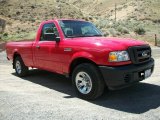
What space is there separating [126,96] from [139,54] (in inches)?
44.3

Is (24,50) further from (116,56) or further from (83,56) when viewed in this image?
(116,56)

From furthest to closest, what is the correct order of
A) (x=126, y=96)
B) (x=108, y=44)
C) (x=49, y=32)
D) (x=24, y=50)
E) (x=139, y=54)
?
(x=24, y=50)
(x=49, y=32)
(x=126, y=96)
(x=139, y=54)
(x=108, y=44)

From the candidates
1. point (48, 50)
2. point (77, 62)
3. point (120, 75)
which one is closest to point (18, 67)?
point (48, 50)

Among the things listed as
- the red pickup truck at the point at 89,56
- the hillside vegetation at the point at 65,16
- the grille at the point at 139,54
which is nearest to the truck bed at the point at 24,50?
the red pickup truck at the point at 89,56

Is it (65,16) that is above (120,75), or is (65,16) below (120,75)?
above

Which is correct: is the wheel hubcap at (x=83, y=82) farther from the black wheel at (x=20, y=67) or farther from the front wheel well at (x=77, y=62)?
the black wheel at (x=20, y=67)

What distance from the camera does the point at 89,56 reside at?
20.6 feet

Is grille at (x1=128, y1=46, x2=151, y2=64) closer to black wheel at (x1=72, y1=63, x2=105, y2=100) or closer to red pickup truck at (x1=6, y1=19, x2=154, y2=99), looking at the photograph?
red pickup truck at (x1=6, y1=19, x2=154, y2=99)

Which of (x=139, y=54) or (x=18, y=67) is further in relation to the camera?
(x=18, y=67)

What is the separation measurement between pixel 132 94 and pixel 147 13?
2445 inches

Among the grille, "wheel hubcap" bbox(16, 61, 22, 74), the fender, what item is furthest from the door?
the grille

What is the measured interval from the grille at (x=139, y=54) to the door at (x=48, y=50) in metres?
1.95

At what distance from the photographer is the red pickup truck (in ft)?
19.7

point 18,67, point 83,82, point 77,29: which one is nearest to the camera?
point 83,82
